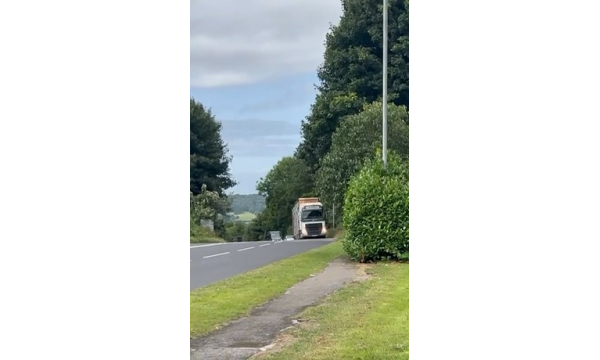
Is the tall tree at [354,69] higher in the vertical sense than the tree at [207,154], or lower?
higher

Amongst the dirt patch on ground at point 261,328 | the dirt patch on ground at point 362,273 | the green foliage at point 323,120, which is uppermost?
the green foliage at point 323,120

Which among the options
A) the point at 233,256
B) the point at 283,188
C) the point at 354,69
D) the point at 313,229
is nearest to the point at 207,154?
the point at 283,188

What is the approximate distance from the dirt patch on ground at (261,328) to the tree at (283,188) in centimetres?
84

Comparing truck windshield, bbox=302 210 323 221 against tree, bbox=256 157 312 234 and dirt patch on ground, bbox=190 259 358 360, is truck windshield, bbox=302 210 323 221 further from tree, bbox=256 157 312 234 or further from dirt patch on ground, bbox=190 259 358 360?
dirt patch on ground, bbox=190 259 358 360

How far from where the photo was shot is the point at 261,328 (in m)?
5.11

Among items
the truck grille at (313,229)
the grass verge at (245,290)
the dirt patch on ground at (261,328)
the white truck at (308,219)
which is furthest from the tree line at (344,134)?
the truck grille at (313,229)

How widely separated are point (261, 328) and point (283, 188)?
2242 mm

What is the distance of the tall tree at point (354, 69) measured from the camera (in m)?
7.33

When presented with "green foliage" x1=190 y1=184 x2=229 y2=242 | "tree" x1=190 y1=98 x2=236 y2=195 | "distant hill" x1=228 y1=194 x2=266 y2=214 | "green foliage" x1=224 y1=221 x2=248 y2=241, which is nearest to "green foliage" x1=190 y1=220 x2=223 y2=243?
"green foliage" x1=190 y1=184 x2=229 y2=242

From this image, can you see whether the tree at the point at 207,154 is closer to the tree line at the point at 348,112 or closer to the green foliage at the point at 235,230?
the tree line at the point at 348,112

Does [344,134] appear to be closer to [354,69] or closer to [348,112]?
[348,112]
